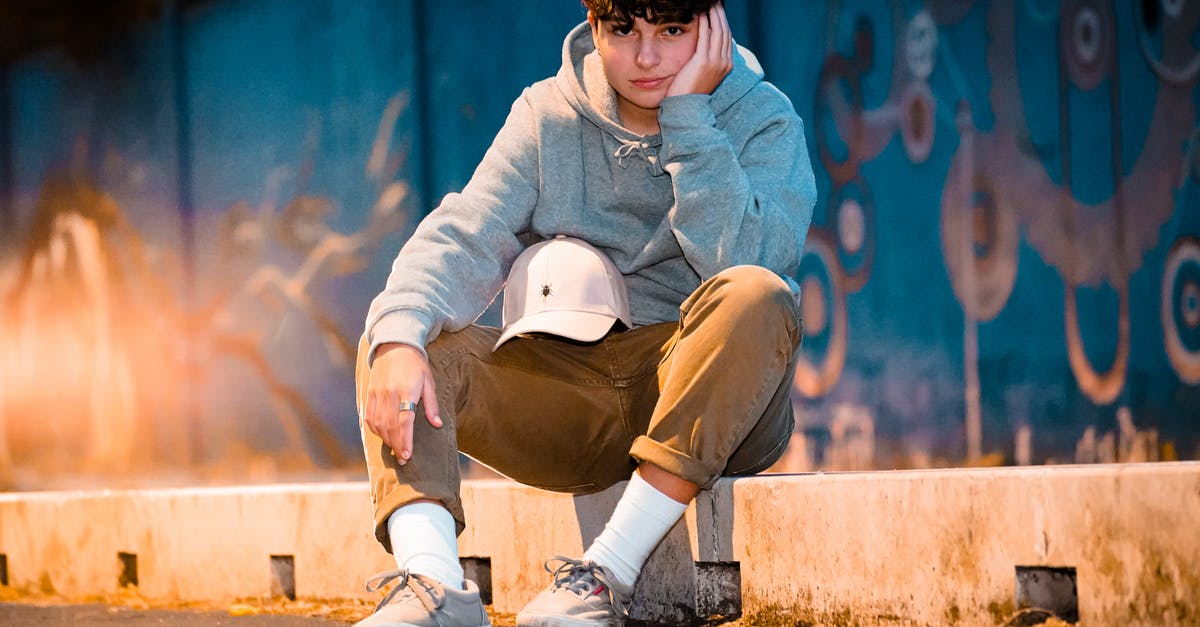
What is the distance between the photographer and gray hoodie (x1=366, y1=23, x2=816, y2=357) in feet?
9.39

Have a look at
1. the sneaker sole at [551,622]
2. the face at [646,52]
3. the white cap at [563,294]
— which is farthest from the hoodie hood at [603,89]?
the sneaker sole at [551,622]

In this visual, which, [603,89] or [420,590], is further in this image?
[603,89]

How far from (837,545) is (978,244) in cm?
224

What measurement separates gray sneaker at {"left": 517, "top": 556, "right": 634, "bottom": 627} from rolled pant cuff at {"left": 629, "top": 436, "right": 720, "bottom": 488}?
0.24 m

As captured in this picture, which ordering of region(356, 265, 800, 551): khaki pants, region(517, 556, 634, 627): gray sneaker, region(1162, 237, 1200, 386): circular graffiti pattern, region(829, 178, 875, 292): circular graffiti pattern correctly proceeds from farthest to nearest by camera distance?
region(829, 178, 875, 292): circular graffiti pattern < region(1162, 237, 1200, 386): circular graffiti pattern < region(356, 265, 800, 551): khaki pants < region(517, 556, 634, 627): gray sneaker

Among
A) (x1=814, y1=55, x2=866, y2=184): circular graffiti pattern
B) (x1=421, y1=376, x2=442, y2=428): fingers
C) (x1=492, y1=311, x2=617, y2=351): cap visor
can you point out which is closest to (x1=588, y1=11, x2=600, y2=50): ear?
(x1=492, y1=311, x2=617, y2=351): cap visor

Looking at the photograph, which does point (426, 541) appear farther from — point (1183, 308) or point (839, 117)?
point (1183, 308)

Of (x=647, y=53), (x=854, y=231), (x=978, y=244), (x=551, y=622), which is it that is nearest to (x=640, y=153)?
(x=647, y=53)

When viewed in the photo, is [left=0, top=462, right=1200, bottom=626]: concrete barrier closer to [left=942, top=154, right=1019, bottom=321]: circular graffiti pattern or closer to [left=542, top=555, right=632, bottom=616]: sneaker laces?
[left=542, top=555, right=632, bottom=616]: sneaker laces

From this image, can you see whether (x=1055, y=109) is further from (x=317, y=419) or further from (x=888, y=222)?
(x=317, y=419)

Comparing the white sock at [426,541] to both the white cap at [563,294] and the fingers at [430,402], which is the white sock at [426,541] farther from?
the white cap at [563,294]

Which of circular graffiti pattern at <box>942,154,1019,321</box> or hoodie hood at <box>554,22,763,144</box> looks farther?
circular graffiti pattern at <box>942,154,1019,321</box>

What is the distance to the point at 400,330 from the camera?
8.70ft

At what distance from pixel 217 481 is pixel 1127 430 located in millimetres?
4037
